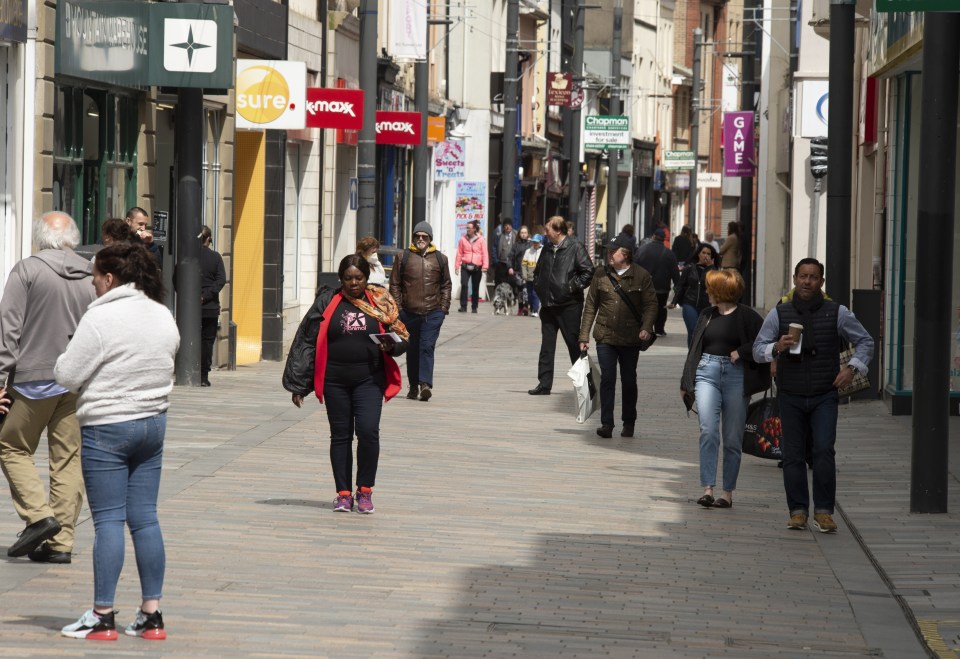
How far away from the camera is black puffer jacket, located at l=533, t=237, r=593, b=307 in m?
19.0

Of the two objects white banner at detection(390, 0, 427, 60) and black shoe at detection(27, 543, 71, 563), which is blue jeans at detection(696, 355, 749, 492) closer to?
black shoe at detection(27, 543, 71, 563)

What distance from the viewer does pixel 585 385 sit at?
52.6 feet

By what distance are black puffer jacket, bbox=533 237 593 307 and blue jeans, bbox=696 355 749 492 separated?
6.94m

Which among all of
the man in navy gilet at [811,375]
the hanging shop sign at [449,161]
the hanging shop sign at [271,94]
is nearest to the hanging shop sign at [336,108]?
the hanging shop sign at [271,94]

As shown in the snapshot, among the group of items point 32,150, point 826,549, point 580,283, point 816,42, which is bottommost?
point 826,549

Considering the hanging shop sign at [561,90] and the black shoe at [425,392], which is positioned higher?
the hanging shop sign at [561,90]

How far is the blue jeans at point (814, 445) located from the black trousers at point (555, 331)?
7.98 metres

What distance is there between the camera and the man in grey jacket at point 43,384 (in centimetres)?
890

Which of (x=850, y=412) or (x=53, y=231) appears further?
(x=850, y=412)

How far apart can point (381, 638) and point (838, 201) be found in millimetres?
9163

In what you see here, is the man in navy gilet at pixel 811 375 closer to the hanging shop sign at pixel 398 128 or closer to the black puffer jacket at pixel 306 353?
the black puffer jacket at pixel 306 353

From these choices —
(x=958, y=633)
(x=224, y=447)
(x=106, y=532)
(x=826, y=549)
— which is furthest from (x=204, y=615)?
(x=224, y=447)

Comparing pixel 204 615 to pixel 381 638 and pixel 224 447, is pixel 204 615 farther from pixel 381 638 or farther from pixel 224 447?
pixel 224 447

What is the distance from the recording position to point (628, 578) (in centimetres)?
915
